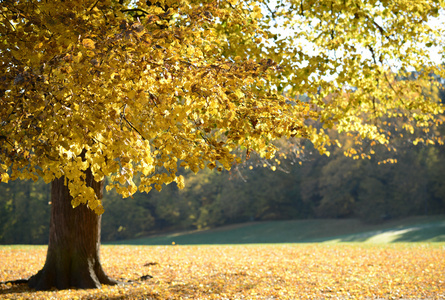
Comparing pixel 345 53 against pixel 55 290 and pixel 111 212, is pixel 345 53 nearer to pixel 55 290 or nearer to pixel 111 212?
pixel 55 290

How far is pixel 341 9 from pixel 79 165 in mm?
5545

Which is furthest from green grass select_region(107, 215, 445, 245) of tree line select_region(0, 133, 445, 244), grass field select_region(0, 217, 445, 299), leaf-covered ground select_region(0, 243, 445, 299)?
leaf-covered ground select_region(0, 243, 445, 299)

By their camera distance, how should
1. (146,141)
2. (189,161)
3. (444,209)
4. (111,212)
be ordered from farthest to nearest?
(111,212) → (444,209) → (189,161) → (146,141)

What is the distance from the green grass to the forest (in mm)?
1830

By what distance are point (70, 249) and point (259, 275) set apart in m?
3.82

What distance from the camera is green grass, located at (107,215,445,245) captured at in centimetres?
2877

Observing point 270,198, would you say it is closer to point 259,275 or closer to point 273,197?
point 273,197

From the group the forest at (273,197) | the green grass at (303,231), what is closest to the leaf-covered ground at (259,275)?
the green grass at (303,231)

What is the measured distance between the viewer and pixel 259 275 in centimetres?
908

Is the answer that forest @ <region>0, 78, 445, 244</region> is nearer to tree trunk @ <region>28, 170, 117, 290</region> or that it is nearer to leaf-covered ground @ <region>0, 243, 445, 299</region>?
leaf-covered ground @ <region>0, 243, 445, 299</region>

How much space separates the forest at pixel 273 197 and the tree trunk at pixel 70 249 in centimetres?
2519

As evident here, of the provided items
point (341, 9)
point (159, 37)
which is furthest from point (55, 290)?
point (341, 9)

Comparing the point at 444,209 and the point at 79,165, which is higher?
the point at 79,165

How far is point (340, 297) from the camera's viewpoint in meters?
7.23
